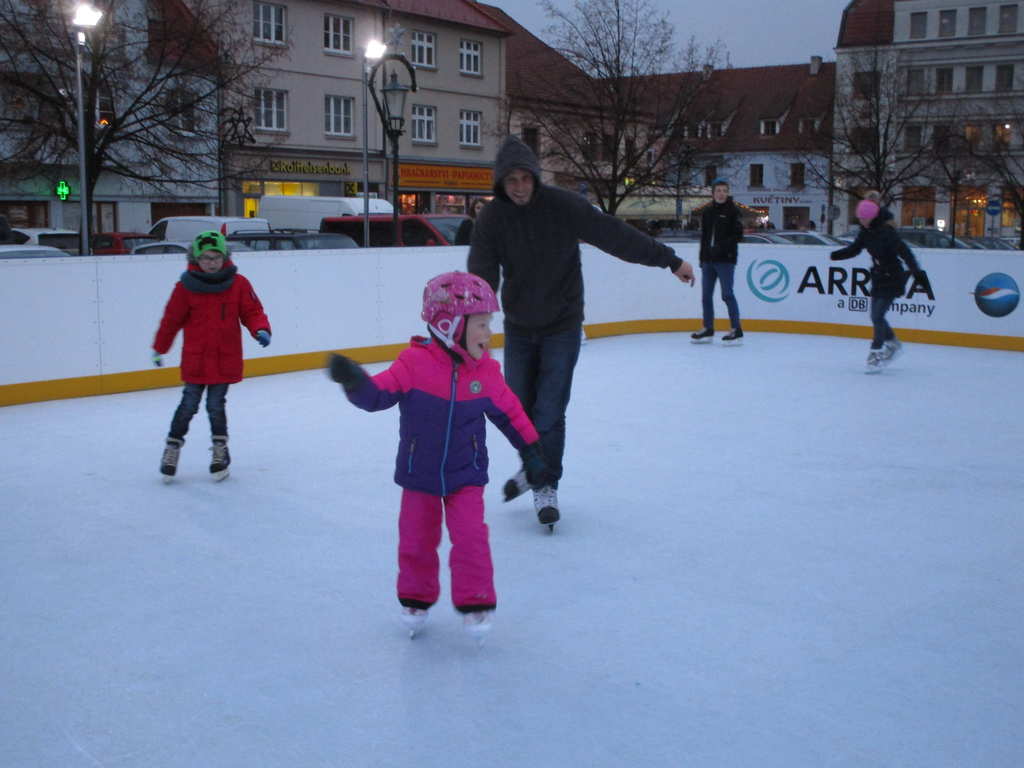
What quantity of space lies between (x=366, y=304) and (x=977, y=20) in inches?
2078

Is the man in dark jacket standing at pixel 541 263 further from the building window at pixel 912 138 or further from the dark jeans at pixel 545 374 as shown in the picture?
the building window at pixel 912 138

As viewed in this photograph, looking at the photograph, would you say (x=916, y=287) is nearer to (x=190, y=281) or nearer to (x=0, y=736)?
(x=190, y=281)

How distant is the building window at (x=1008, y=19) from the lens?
53.9 metres

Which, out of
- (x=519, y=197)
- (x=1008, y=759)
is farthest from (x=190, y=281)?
(x=1008, y=759)

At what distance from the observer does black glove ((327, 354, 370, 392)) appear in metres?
3.30

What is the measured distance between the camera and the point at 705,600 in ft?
13.4

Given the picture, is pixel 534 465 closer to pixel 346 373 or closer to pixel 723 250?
pixel 346 373

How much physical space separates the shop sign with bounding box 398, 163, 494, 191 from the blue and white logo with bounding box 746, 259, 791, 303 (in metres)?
25.6

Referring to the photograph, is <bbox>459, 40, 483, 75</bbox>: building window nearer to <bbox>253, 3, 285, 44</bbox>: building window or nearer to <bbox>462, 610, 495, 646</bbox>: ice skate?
<bbox>253, 3, 285, 44</bbox>: building window

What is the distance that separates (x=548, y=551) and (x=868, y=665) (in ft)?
5.27

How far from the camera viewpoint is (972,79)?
2181 inches

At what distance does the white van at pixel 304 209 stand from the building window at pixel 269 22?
31.7 feet

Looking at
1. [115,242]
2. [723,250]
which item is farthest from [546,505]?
[115,242]

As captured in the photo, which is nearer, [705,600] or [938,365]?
[705,600]
